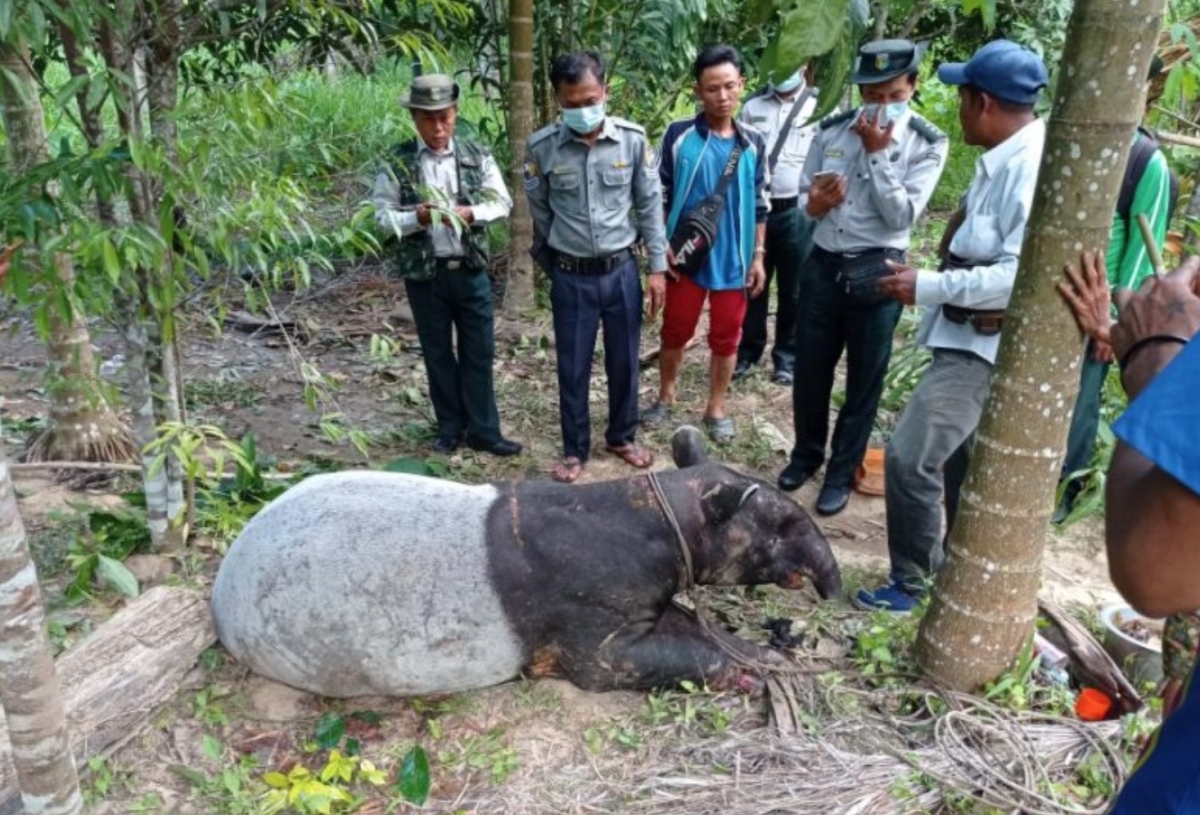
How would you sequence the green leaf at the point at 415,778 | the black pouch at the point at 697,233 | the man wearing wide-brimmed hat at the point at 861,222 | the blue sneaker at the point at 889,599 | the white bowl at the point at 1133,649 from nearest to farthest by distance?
1. the green leaf at the point at 415,778
2. the white bowl at the point at 1133,649
3. the blue sneaker at the point at 889,599
4. the man wearing wide-brimmed hat at the point at 861,222
5. the black pouch at the point at 697,233

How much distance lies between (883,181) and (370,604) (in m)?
3.21

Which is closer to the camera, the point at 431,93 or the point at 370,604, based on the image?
the point at 370,604

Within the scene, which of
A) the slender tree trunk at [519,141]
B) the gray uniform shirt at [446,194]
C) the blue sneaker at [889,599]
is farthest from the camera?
the slender tree trunk at [519,141]

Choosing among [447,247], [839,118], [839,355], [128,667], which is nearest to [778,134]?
[839,118]

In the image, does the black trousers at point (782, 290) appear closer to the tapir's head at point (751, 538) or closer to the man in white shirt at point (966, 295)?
the man in white shirt at point (966, 295)

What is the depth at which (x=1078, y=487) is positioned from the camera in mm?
4984

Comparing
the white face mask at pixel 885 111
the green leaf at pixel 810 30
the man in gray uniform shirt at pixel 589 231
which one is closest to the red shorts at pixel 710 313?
the man in gray uniform shirt at pixel 589 231

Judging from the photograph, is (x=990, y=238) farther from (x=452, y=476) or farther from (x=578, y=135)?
(x=452, y=476)

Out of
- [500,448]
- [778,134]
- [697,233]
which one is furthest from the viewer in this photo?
[778,134]

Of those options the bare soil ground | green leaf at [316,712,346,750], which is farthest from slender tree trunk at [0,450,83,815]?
green leaf at [316,712,346,750]

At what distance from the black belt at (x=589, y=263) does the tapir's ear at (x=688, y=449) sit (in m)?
1.86

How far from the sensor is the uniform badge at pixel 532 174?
545 centimetres

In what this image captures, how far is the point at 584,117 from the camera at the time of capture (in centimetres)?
514

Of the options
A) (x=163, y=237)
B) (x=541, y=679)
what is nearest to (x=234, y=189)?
(x=163, y=237)
